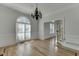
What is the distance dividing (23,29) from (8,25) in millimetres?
295

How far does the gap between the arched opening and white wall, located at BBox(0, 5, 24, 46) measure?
0.26ft

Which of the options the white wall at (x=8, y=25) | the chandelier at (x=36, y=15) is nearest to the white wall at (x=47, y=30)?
the chandelier at (x=36, y=15)

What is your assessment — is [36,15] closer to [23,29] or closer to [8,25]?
[23,29]

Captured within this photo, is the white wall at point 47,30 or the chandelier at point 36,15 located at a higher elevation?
the chandelier at point 36,15

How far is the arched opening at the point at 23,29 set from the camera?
165 centimetres

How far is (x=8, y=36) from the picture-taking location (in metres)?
1.49

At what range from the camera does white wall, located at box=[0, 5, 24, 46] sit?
1419mm

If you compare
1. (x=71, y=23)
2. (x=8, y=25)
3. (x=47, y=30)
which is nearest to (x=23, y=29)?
(x=8, y=25)

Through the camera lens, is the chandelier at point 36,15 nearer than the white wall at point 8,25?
No

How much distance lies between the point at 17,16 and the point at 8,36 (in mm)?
397

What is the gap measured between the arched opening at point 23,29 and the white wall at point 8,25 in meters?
0.08

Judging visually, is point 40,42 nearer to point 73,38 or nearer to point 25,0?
point 73,38

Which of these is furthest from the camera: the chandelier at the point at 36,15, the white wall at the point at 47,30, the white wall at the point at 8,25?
the white wall at the point at 47,30

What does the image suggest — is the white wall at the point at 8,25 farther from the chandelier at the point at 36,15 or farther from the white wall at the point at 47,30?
the white wall at the point at 47,30
